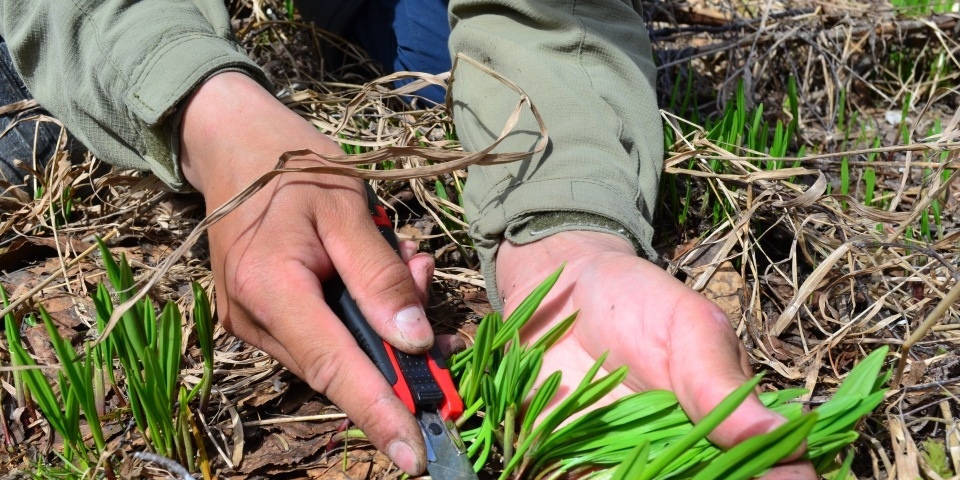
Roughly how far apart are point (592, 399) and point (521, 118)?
70 centimetres

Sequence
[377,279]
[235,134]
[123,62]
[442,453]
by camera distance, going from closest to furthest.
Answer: [442,453] → [377,279] → [235,134] → [123,62]

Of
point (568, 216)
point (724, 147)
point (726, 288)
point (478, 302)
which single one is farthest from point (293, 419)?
point (724, 147)

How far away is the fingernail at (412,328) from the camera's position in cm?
118

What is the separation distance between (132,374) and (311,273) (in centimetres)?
29

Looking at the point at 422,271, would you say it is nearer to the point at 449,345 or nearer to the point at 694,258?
the point at 449,345

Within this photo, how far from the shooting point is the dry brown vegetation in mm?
1263

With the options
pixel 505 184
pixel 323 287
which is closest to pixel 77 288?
pixel 323 287

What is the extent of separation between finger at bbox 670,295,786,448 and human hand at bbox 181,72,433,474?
36cm

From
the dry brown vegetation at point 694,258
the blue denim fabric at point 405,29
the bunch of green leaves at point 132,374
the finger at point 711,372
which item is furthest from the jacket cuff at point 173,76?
the finger at point 711,372

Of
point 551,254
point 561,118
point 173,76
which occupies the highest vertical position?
point 173,76

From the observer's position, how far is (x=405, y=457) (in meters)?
1.07

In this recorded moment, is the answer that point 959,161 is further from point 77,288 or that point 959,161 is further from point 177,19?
point 77,288

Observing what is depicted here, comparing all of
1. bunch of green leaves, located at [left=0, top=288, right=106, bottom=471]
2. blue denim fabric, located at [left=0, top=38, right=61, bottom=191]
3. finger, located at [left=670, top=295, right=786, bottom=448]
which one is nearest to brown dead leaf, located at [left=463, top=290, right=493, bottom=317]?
finger, located at [left=670, top=295, right=786, bottom=448]

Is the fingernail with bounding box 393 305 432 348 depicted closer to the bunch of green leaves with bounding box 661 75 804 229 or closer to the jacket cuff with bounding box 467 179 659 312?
the jacket cuff with bounding box 467 179 659 312
